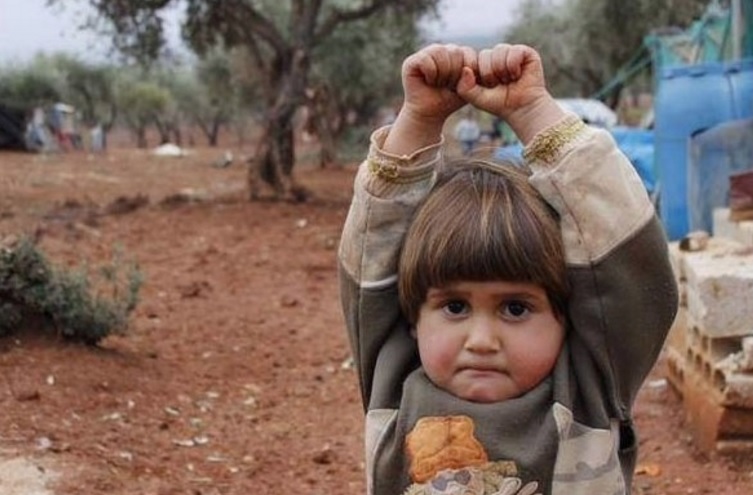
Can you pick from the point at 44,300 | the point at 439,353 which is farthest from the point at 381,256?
the point at 44,300

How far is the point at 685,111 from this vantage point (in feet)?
29.8

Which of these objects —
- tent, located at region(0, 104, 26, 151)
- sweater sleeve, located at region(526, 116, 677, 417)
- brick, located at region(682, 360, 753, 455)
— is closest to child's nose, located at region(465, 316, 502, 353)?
sweater sleeve, located at region(526, 116, 677, 417)

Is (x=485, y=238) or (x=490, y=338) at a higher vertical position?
(x=485, y=238)

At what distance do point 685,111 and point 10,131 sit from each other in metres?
31.2

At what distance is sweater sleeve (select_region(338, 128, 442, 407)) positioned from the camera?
186 centimetres

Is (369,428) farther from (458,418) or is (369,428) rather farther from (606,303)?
(606,303)

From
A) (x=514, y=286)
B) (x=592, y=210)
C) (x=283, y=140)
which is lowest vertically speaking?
(x=283, y=140)

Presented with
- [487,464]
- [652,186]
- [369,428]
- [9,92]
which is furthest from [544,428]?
[9,92]

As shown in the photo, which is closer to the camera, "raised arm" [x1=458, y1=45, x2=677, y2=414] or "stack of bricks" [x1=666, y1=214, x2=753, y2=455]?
"raised arm" [x1=458, y1=45, x2=677, y2=414]

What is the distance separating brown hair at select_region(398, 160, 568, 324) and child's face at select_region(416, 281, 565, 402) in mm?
22

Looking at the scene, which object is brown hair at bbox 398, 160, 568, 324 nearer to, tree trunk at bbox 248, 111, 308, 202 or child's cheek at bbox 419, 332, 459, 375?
child's cheek at bbox 419, 332, 459, 375

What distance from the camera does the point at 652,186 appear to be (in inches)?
458

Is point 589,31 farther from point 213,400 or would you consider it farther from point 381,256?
point 381,256

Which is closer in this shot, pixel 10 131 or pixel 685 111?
pixel 685 111
